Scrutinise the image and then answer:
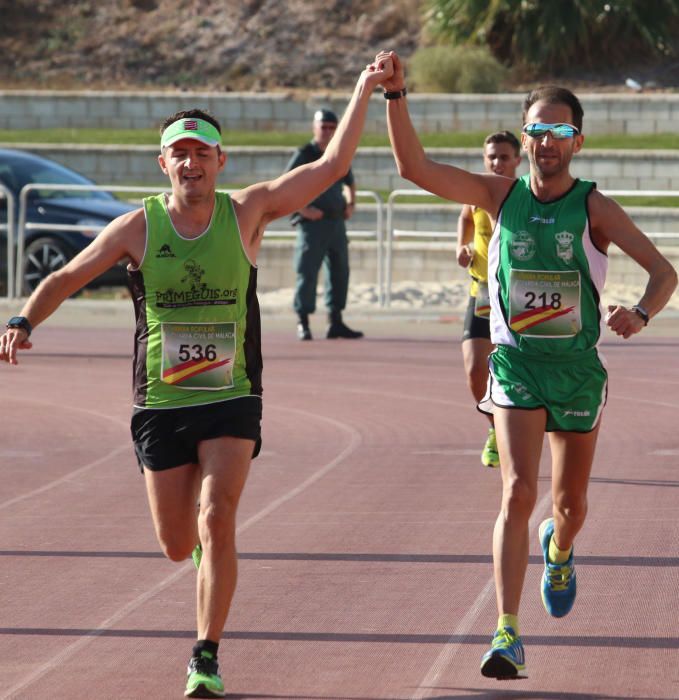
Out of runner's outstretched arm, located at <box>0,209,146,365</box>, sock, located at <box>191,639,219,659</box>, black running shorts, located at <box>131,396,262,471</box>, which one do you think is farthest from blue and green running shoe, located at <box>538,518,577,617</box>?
runner's outstretched arm, located at <box>0,209,146,365</box>

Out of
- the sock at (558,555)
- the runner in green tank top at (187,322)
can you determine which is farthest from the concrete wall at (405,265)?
the runner in green tank top at (187,322)

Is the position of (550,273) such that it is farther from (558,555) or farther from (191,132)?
(191,132)

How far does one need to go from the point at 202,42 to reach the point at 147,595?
30.7m

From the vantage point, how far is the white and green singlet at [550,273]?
6590 mm

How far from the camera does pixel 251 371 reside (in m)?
6.51

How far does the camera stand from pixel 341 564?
8273mm

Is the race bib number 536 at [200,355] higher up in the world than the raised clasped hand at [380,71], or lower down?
lower down

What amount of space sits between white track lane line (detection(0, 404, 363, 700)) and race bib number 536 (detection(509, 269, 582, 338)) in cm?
201

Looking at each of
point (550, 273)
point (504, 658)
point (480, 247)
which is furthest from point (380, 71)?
point (480, 247)

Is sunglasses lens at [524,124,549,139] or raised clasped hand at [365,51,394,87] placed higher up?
raised clasped hand at [365,51,394,87]

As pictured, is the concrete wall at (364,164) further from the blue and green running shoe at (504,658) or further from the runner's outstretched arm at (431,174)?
the blue and green running shoe at (504,658)

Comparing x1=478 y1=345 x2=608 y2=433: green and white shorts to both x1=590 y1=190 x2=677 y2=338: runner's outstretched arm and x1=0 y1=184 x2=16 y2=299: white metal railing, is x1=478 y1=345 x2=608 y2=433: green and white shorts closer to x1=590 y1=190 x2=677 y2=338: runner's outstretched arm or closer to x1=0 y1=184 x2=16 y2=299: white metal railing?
x1=590 y1=190 x2=677 y2=338: runner's outstretched arm

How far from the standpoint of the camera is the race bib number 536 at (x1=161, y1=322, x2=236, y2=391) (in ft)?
21.0

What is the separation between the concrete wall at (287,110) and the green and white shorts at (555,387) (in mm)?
23431
